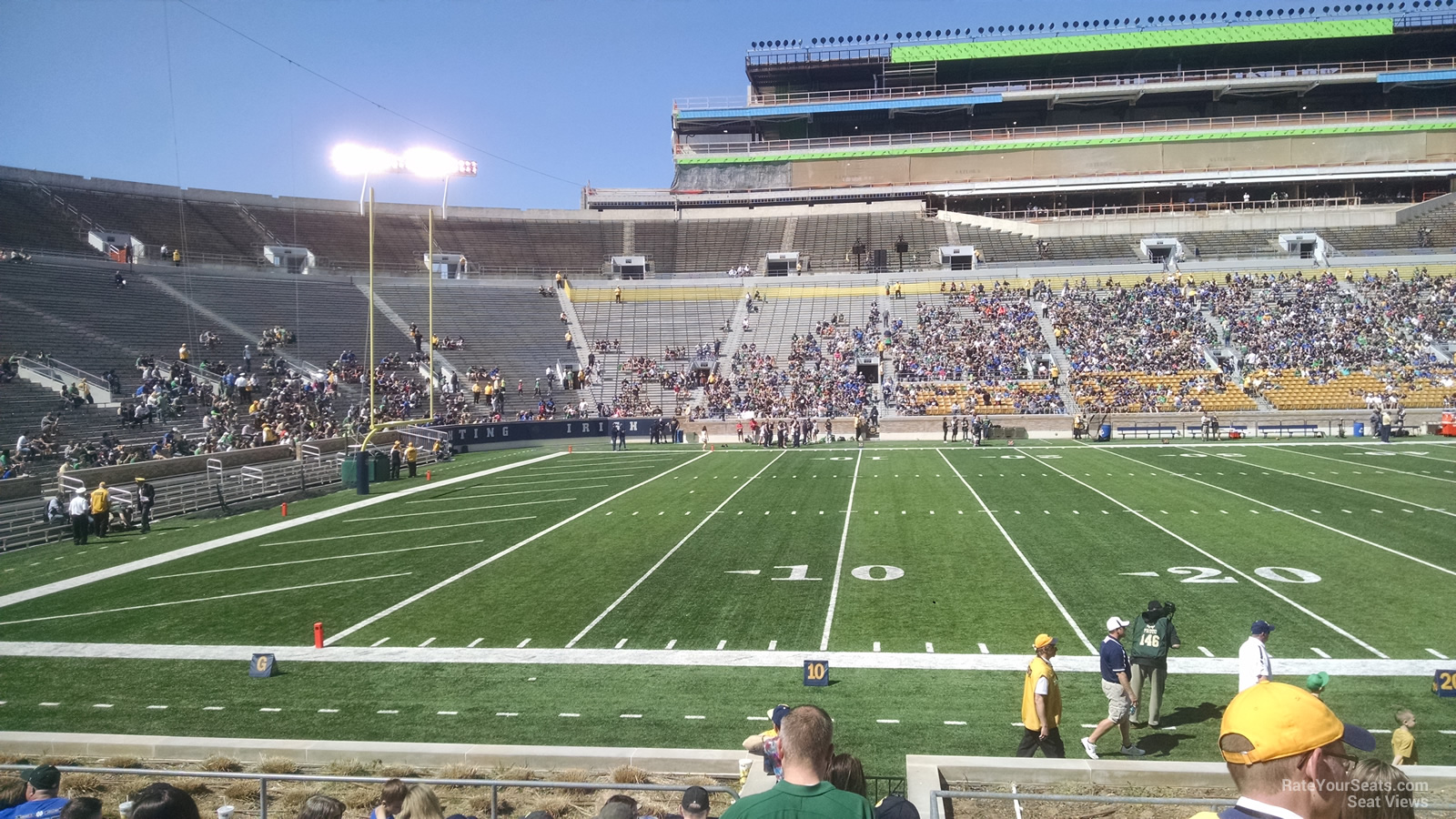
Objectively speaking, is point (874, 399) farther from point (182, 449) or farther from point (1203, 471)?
point (182, 449)

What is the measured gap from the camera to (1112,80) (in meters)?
72.5

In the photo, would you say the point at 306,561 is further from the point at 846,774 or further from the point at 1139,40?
the point at 1139,40

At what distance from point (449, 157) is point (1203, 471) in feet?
120

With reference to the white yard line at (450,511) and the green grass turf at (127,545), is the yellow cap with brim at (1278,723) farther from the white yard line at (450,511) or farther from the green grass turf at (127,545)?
the white yard line at (450,511)

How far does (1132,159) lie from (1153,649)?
68297 mm

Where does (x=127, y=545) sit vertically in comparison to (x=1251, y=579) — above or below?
below

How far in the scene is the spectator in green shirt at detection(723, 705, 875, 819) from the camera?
3287 mm

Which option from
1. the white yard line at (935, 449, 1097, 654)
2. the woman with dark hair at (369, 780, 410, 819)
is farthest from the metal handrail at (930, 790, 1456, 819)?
the white yard line at (935, 449, 1097, 654)

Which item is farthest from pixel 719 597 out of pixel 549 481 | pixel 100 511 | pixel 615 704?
pixel 100 511

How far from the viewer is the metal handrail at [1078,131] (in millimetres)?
68000

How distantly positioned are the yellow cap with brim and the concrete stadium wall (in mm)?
72461

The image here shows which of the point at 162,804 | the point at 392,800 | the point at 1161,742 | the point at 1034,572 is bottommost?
the point at 1161,742

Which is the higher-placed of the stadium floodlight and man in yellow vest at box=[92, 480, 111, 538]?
the stadium floodlight

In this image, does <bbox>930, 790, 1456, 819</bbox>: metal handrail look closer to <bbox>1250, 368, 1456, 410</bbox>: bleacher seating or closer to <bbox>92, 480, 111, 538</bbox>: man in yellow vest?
<bbox>92, 480, 111, 538</bbox>: man in yellow vest
